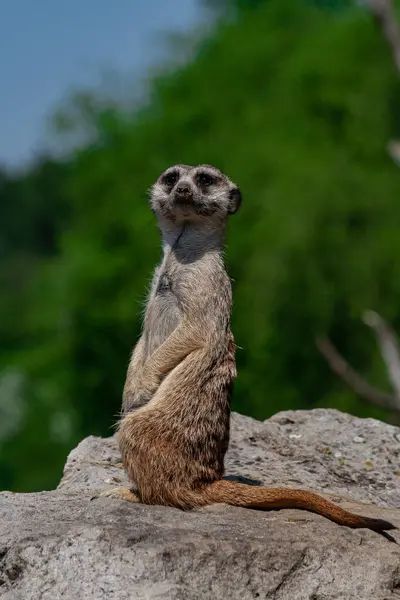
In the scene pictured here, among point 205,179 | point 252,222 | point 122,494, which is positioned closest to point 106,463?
point 122,494

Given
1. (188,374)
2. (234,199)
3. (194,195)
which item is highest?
(234,199)

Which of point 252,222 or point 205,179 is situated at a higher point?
point 252,222

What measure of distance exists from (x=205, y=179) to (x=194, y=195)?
0.46 feet

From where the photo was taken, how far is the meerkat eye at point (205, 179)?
5.80m

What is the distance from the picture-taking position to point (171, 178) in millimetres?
5875

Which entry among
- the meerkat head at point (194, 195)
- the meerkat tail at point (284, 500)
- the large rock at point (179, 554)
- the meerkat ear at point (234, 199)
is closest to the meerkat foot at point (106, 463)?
the large rock at point (179, 554)

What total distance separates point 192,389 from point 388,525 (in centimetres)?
108

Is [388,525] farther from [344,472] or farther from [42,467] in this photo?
[42,467]

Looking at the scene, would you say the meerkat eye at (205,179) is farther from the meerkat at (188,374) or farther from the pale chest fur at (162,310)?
the pale chest fur at (162,310)

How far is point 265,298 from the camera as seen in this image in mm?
21734

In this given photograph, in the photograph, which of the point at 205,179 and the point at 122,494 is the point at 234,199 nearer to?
the point at 205,179

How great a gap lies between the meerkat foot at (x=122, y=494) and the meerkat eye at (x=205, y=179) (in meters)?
1.55

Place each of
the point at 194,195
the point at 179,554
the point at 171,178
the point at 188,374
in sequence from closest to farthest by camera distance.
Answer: the point at 179,554 < the point at 188,374 < the point at 194,195 < the point at 171,178

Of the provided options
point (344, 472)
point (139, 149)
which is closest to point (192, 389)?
point (344, 472)
